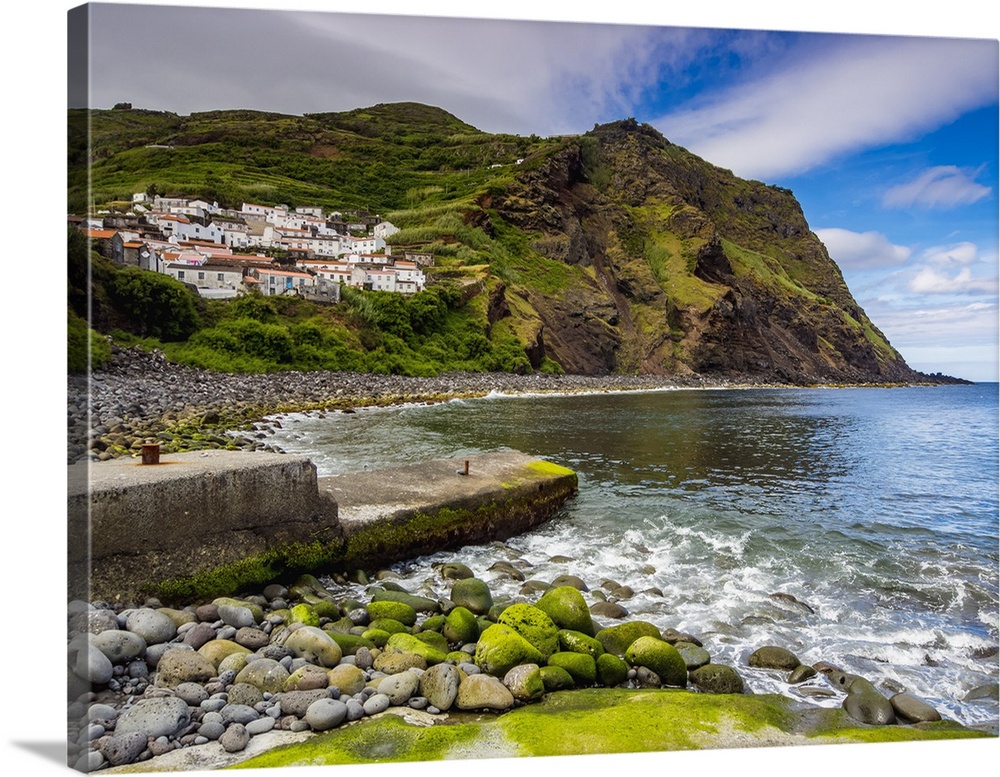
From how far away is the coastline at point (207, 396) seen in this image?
→ 705 centimetres

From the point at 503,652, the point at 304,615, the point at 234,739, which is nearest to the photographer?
the point at 234,739

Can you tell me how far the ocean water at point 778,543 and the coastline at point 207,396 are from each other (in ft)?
7.50

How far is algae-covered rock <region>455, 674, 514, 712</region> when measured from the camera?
371 centimetres

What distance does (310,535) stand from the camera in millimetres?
5840

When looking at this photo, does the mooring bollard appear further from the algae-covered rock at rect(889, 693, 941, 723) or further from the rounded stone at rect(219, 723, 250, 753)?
the algae-covered rock at rect(889, 693, 941, 723)

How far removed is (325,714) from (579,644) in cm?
213

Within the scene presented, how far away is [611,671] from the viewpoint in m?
4.50

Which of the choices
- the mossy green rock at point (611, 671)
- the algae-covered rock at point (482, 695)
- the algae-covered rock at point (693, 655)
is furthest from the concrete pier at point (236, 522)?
the algae-covered rock at point (693, 655)

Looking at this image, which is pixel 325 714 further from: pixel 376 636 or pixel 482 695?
pixel 376 636

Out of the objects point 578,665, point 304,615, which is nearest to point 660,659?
point 578,665

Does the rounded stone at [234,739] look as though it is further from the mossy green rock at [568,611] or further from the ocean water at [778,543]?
the ocean water at [778,543]

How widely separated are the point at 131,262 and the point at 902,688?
2700 cm

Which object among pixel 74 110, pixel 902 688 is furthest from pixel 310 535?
pixel 902 688

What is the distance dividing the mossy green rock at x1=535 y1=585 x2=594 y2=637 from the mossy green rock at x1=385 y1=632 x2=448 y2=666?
43.9 inches
